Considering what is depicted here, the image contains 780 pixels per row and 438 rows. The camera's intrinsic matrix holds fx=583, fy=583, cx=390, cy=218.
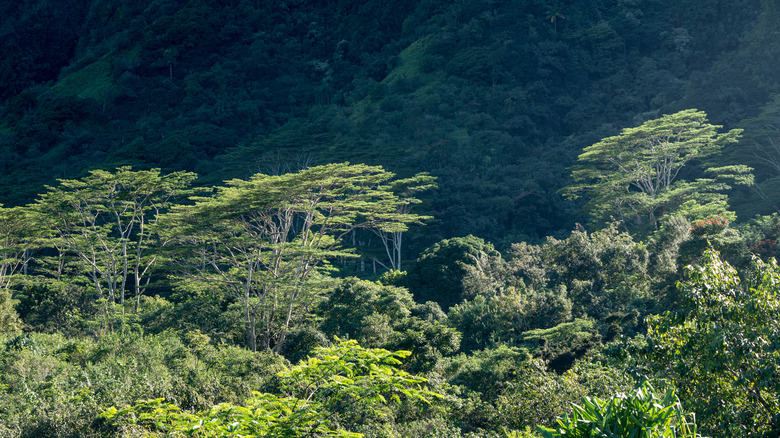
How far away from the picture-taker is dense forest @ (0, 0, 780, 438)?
7336 millimetres

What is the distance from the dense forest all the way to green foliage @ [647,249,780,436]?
0.04m

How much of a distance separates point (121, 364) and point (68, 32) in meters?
62.7

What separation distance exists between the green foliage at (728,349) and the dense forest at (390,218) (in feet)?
0.12

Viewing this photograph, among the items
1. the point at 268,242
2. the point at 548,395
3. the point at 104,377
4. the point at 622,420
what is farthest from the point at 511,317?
the point at 622,420

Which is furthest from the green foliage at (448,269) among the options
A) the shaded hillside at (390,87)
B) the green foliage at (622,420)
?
the green foliage at (622,420)

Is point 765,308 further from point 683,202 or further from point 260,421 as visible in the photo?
point 683,202

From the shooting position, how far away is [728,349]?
21.2 feet

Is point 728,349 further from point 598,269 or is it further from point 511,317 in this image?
point 598,269

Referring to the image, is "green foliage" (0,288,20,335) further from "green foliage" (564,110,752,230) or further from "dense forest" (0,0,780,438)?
"green foliage" (564,110,752,230)

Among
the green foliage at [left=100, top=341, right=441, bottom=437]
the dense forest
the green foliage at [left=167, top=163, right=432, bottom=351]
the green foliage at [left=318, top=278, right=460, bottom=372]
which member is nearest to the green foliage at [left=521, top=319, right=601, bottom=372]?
the dense forest

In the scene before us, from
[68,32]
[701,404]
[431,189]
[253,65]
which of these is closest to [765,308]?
[701,404]

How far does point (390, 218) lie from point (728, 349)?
2141 centimetres

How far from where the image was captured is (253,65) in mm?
59031

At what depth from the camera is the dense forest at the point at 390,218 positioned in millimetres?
7336
